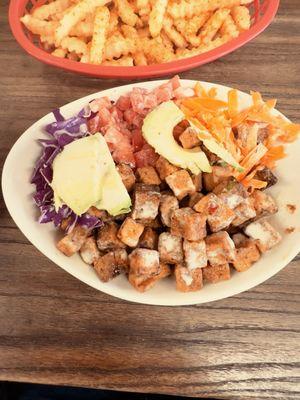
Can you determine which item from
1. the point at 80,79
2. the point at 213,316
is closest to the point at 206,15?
the point at 80,79

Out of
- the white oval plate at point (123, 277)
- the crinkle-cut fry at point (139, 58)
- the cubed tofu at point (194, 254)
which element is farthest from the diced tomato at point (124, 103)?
the cubed tofu at point (194, 254)

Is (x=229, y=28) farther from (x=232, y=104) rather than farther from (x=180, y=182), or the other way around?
(x=180, y=182)

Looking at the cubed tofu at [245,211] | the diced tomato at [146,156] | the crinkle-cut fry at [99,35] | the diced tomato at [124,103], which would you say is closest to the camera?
the cubed tofu at [245,211]

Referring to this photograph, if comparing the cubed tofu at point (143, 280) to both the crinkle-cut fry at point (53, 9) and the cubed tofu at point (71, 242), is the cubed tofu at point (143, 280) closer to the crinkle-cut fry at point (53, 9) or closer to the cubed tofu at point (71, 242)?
the cubed tofu at point (71, 242)

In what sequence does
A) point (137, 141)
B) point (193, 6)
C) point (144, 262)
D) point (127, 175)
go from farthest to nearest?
1. point (193, 6)
2. point (137, 141)
3. point (127, 175)
4. point (144, 262)

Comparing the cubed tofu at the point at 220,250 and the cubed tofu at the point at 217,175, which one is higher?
the cubed tofu at the point at 217,175

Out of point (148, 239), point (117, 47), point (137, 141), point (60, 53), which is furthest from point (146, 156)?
point (60, 53)

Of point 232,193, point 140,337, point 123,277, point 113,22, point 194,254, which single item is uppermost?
point 113,22

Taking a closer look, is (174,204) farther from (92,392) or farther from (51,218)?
(92,392)
